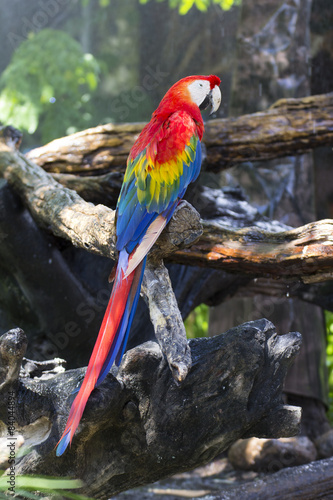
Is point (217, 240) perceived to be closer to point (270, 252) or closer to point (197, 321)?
point (270, 252)

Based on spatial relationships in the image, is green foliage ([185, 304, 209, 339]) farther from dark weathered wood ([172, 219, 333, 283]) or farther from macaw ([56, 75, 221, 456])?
macaw ([56, 75, 221, 456])

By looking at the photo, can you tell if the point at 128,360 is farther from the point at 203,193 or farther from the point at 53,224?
the point at 203,193

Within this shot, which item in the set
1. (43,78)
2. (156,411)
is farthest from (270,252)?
(43,78)

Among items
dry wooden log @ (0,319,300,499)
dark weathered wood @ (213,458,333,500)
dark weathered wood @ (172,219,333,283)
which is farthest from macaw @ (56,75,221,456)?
dark weathered wood @ (213,458,333,500)

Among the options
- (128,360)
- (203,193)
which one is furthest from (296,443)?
(128,360)

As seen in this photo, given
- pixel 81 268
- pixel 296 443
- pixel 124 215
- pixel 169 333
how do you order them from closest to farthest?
1. pixel 169 333
2. pixel 124 215
3. pixel 81 268
4. pixel 296 443

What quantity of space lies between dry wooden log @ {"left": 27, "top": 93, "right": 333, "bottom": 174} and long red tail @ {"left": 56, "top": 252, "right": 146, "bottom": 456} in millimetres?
1329

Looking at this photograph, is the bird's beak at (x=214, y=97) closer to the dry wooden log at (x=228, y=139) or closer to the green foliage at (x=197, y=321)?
the dry wooden log at (x=228, y=139)

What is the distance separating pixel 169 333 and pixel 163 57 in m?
5.96

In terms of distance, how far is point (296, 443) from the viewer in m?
2.83

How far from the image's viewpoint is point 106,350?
1.11m

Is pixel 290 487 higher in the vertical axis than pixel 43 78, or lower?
lower

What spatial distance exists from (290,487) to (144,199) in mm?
1212

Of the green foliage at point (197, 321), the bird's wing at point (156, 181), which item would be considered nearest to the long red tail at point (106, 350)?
the bird's wing at point (156, 181)
